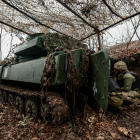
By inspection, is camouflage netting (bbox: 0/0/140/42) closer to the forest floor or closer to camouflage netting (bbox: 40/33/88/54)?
camouflage netting (bbox: 40/33/88/54)

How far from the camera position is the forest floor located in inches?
93.6

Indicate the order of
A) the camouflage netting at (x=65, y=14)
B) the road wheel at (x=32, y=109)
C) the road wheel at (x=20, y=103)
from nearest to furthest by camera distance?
the road wheel at (x=32, y=109)
the road wheel at (x=20, y=103)
the camouflage netting at (x=65, y=14)

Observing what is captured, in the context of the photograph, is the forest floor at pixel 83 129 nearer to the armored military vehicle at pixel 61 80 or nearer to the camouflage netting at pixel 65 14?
the armored military vehicle at pixel 61 80

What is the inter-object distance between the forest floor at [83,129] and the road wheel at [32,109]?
0.45 ft

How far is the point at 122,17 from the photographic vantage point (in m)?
5.02

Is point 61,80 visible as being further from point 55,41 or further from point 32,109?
point 55,41

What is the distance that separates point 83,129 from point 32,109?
58.7 inches

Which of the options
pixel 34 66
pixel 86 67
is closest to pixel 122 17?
pixel 86 67

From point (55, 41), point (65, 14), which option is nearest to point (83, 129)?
point (55, 41)

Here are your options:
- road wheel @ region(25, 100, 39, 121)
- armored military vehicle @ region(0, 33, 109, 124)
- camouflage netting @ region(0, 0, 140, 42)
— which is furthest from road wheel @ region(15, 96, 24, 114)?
camouflage netting @ region(0, 0, 140, 42)

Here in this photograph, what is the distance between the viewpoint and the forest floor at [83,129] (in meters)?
2.38

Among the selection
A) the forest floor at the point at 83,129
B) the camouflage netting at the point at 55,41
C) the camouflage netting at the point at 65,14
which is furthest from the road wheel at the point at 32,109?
the camouflage netting at the point at 65,14

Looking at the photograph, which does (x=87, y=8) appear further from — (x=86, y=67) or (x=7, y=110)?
(x=7, y=110)

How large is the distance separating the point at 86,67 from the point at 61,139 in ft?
5.83
